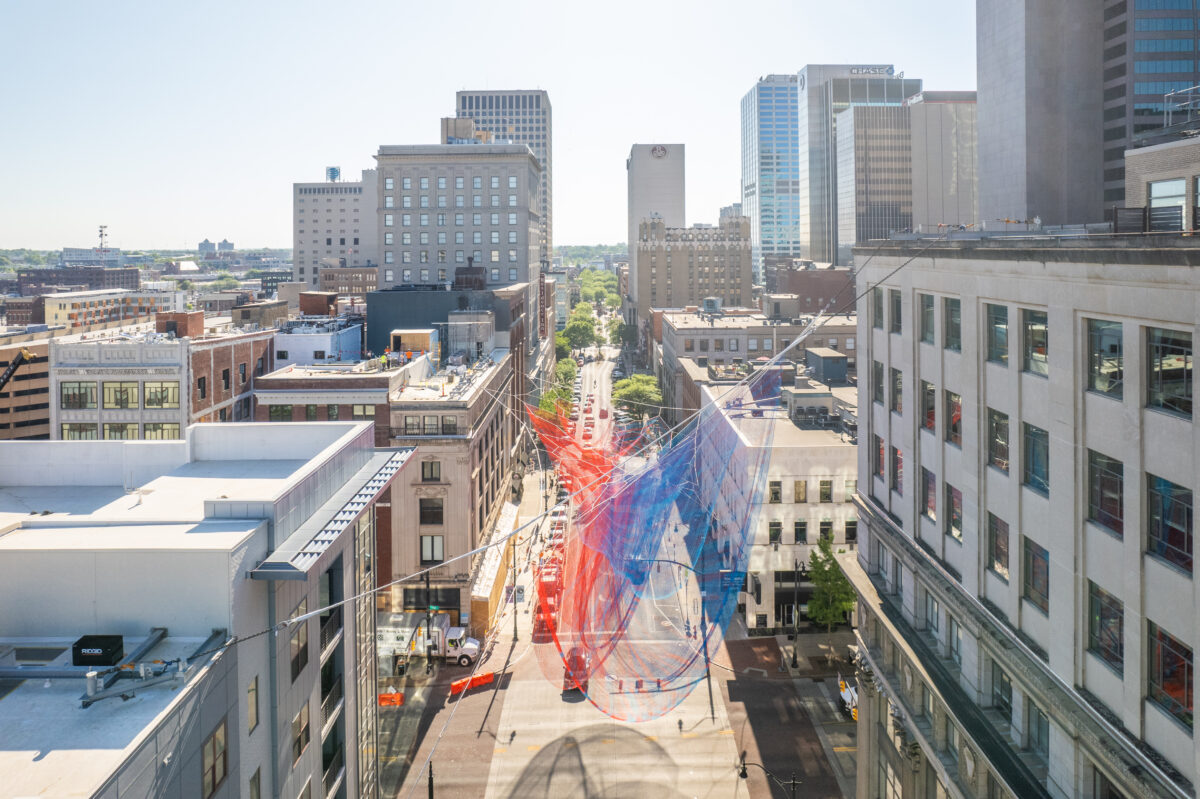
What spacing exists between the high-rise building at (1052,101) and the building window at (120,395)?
269 feet

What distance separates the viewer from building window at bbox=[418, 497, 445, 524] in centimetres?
5656

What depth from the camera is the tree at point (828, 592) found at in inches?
2009

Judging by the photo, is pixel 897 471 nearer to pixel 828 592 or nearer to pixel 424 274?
pixel 828 592

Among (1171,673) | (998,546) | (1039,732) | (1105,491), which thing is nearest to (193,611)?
(1171,673)

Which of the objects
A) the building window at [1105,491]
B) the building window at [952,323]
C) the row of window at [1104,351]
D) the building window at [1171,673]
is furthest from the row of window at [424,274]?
the building window at [1171,673]

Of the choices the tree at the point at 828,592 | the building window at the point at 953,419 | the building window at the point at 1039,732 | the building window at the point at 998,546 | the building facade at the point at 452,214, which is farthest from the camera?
the building facade at the point at 452,214

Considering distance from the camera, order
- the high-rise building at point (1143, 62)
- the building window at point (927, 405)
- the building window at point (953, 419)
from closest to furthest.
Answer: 1. the building window at point (953, 419)
2. the building window at point (927, 405)
3. the high-rise building at point (1143, 62)

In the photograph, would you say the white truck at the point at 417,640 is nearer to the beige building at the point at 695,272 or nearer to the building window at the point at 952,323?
the building window at the point at 952,323

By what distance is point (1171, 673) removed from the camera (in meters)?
17.0

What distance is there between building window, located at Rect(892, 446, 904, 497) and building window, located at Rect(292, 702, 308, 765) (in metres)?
22.2

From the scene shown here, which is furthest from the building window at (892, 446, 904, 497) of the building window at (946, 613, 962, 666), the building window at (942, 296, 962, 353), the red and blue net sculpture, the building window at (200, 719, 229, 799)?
the building window at (200, 719, 229, 799)

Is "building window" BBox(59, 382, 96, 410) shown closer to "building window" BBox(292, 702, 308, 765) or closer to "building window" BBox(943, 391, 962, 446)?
"building window" BBox(292, 702, 308, 765)

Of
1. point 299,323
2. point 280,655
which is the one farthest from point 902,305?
point 299,323

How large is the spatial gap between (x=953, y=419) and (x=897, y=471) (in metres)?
5.73
